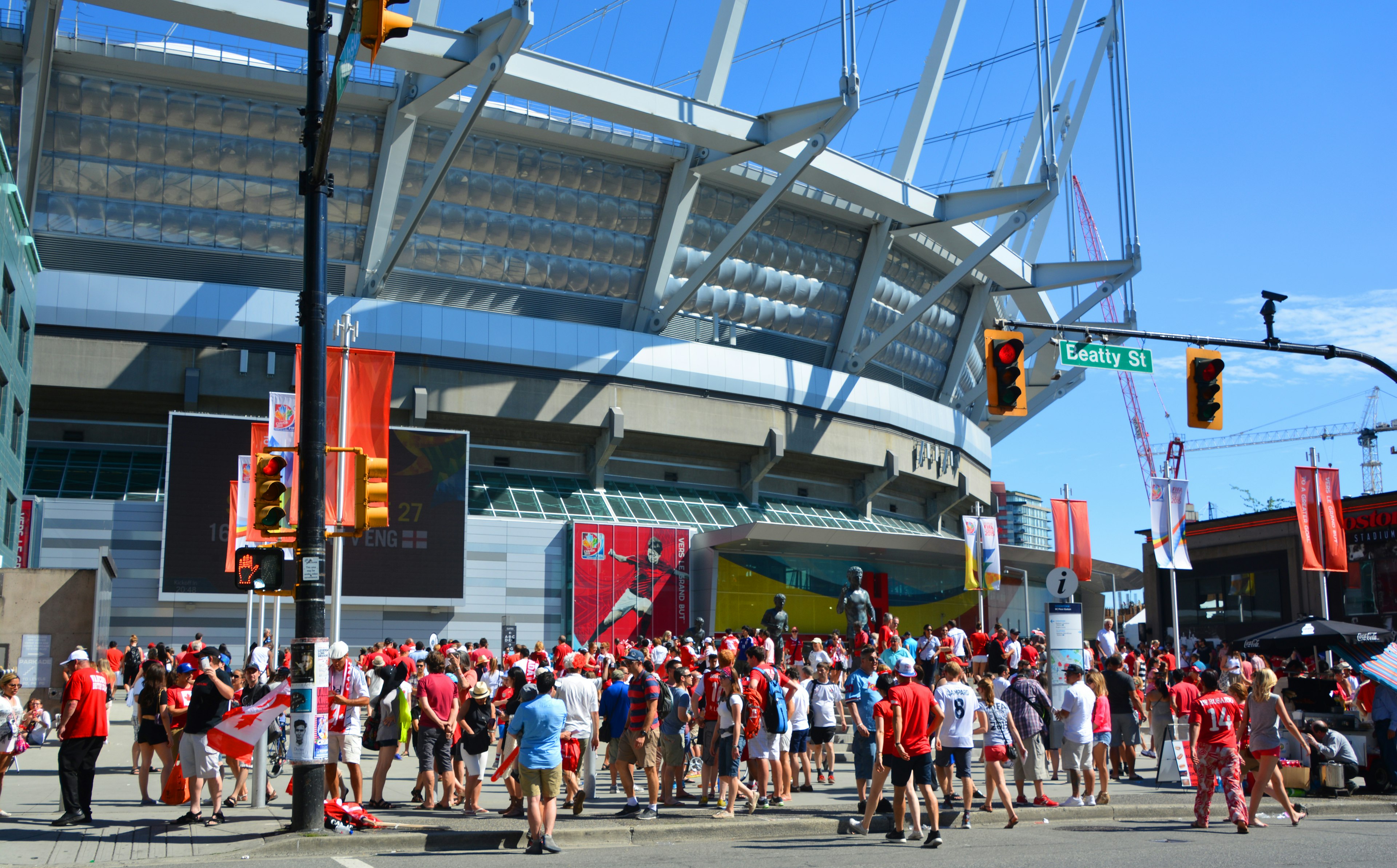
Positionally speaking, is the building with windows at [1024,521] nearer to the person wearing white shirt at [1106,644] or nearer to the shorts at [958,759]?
the person wearing white shirt at [1106,644]

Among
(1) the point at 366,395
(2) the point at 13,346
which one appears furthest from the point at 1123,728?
(2) the point at 13,346

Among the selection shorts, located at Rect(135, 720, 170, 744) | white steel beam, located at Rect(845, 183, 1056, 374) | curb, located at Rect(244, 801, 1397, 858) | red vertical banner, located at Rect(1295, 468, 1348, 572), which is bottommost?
curb, located at Rect(244, 801, 1397, 858)

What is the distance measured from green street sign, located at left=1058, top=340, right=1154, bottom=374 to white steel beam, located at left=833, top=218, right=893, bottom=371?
24080 millimetres

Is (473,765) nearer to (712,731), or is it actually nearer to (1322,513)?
(712,731)

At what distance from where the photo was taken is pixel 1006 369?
20141 millimetres

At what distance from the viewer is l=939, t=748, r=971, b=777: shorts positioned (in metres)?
13.2

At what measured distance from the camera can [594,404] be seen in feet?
129

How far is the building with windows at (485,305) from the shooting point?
32.5 metres

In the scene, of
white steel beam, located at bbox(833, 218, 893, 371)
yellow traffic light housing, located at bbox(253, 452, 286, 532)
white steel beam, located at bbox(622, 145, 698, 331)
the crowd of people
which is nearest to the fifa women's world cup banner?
white steel beam, located at bbox(622, 145, 698, 331)

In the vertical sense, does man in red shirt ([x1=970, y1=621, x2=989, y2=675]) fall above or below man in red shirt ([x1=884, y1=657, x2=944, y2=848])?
above

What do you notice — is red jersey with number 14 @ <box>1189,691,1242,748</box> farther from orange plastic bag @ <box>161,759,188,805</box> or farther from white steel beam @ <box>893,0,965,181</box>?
white steel beam @ <box>893,0,965,181</box>

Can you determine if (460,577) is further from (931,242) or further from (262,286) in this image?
(931,242)

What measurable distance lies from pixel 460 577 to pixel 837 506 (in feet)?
60.1

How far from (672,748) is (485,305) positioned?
2724 cm
